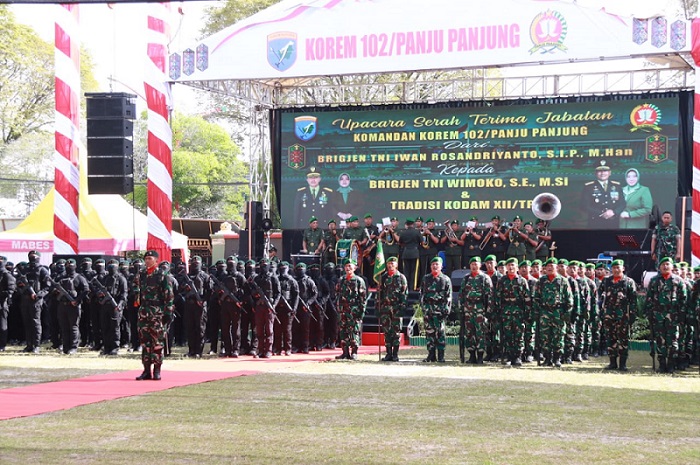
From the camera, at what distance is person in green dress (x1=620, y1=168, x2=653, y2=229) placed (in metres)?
20.7

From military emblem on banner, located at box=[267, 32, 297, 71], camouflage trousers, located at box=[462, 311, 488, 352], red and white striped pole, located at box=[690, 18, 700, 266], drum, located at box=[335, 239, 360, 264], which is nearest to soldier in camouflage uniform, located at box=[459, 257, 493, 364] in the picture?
camouflage trousers, located at box=[462, 311, 488, 352]

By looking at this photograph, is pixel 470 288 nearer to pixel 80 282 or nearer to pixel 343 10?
pixel 80 282

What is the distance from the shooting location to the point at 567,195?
21344 mm

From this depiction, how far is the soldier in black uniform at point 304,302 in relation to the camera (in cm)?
1680

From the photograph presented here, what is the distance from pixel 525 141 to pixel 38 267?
10.5m

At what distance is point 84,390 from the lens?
11094mm

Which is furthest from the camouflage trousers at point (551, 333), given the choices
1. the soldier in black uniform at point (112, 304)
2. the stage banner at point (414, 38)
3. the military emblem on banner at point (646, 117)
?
the military emblem on banner at point (646, 117)

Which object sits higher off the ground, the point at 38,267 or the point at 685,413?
the point at 38,267

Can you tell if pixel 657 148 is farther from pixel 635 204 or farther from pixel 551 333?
pixel 551 333

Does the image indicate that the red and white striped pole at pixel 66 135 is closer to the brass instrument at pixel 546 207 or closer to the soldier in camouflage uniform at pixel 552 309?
the brass instrument at pixel 546 207

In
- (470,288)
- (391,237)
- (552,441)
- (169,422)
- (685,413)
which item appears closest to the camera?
(552,441)

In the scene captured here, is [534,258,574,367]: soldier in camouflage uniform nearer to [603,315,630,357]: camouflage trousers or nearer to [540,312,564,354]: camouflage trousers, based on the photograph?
[540,312,564,354]: camouflage trousers

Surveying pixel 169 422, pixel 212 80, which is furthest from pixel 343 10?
pixel 169 422

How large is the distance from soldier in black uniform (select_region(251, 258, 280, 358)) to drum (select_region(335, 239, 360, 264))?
488cm
